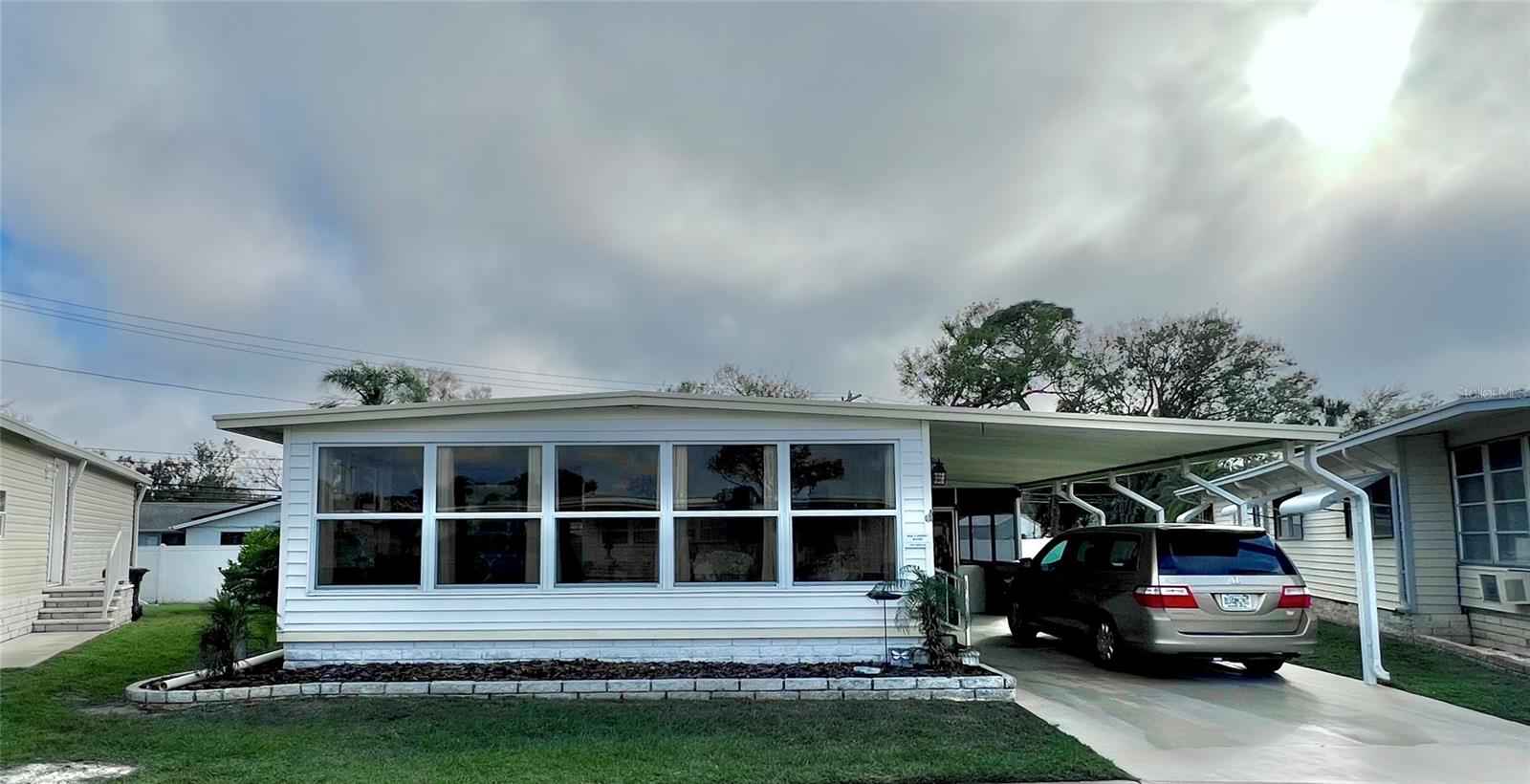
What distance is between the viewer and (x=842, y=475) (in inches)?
350

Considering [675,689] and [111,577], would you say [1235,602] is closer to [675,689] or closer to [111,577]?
[675,689]

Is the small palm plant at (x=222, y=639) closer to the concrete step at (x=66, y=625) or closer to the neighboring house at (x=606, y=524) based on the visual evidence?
the neighboring house at (x=606, y=524)

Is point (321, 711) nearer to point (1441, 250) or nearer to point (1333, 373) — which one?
point (1441, 250)

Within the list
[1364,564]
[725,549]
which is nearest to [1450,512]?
[1364,564]

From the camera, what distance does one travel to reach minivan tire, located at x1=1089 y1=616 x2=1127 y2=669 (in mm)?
9070

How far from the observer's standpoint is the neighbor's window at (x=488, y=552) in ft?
28.7

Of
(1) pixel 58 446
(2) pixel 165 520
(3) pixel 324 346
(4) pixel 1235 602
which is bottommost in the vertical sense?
(4) pixel 1235 602


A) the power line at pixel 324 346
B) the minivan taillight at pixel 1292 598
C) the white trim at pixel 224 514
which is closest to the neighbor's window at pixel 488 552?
the minivan taillight at pixel 1292 598

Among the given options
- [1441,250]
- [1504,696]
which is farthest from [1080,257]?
[1504,696]

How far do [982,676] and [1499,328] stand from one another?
18049 mm

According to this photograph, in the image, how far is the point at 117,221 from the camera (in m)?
16.7

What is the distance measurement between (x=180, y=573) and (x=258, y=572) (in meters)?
16.5

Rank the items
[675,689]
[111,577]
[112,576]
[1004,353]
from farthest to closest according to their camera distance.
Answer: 1. [1004,353]
2. [112,576]
3. [111,577]
4. [675,689]

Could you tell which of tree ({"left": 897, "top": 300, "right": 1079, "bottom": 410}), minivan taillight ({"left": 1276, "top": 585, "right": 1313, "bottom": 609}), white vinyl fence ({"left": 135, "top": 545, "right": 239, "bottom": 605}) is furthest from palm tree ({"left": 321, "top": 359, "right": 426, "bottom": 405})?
minivan taillight ({"left": 1276, "top": 585, "right": 1313, "bottom": 609})
